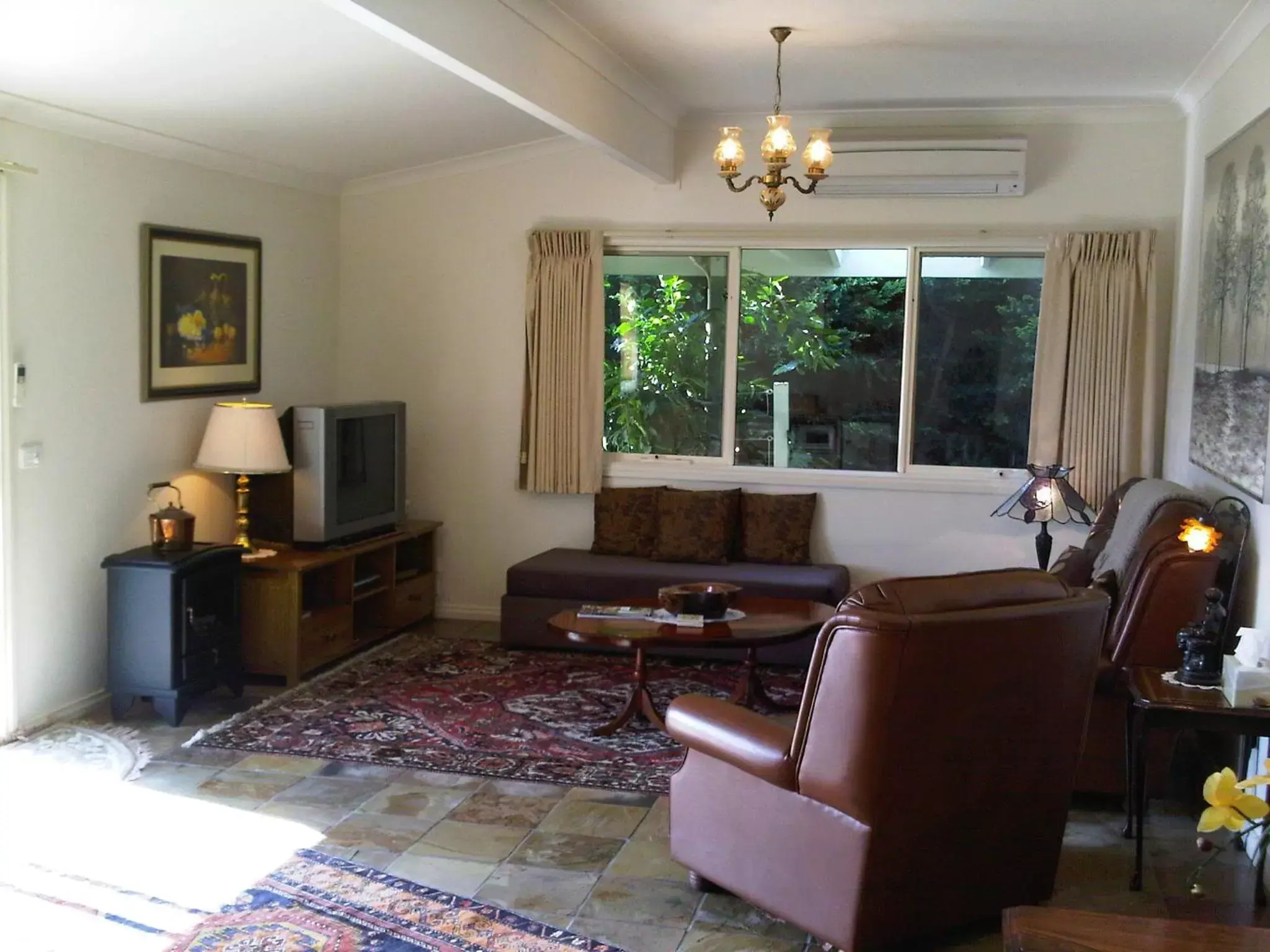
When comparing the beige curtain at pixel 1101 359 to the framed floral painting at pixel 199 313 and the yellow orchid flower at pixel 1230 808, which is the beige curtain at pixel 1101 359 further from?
the yellow orchid flower at pixel 1230 808

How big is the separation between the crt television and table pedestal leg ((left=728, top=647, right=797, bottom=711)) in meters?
2.04

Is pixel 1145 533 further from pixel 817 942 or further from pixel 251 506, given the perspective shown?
pixel 251 506

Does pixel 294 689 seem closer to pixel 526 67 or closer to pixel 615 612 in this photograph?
pixel 615 612

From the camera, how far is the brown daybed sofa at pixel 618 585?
604cm

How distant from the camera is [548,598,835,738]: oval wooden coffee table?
4.69 metres

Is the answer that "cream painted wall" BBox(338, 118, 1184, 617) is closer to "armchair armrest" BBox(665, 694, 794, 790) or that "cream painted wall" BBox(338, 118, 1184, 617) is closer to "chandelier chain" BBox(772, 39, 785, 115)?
"chandelier chain" BBox(772, 39, 785, 115)

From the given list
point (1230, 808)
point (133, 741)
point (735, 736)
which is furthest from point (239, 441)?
point (1230, 808)

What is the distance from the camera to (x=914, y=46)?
4980mm

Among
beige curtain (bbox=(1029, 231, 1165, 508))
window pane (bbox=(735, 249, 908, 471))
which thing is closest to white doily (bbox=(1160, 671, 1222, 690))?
beige curtain (bbox=(1029, 231, 1165, 508))

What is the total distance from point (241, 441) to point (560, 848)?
8.50 ft

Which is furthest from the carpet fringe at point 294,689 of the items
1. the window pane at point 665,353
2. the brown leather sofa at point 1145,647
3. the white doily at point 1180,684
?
the white doily at point 1180,684

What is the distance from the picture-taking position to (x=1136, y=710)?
3518mm

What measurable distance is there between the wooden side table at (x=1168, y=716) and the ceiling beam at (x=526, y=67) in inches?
106

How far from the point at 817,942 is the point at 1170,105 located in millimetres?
4543
